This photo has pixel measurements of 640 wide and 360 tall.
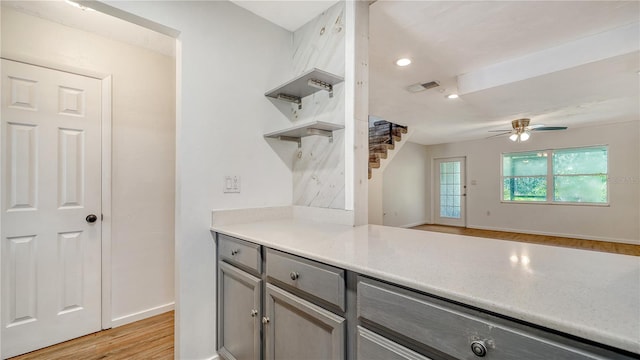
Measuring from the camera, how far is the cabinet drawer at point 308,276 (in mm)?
1005

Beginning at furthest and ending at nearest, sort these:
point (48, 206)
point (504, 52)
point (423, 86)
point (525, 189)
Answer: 1. point (525, 189)
2. point (423, 86)
3. point (504, 52)
4. point (48, 206)

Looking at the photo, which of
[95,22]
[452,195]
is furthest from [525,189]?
[95,22]

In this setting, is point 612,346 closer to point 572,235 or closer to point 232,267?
point 232,267

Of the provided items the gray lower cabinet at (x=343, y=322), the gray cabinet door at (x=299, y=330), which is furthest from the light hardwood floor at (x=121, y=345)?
the gray cabinet door at (x=299, y=330)

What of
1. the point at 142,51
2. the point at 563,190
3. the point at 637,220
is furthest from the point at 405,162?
the point at 142,51

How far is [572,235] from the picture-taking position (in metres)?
6.09

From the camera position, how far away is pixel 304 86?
1.86m

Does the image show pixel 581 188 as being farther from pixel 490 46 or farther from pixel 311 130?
pixel 311 130

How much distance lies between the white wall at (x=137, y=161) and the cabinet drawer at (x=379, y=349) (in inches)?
85.4

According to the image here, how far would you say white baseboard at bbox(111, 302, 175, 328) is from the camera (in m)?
2.21

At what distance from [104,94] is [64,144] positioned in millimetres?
477

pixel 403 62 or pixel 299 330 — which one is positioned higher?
pixel 403 62

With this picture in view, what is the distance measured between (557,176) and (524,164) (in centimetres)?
69

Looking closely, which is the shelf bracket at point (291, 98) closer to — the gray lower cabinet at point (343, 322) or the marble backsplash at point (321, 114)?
the marble backsplash at point (321, 114)
